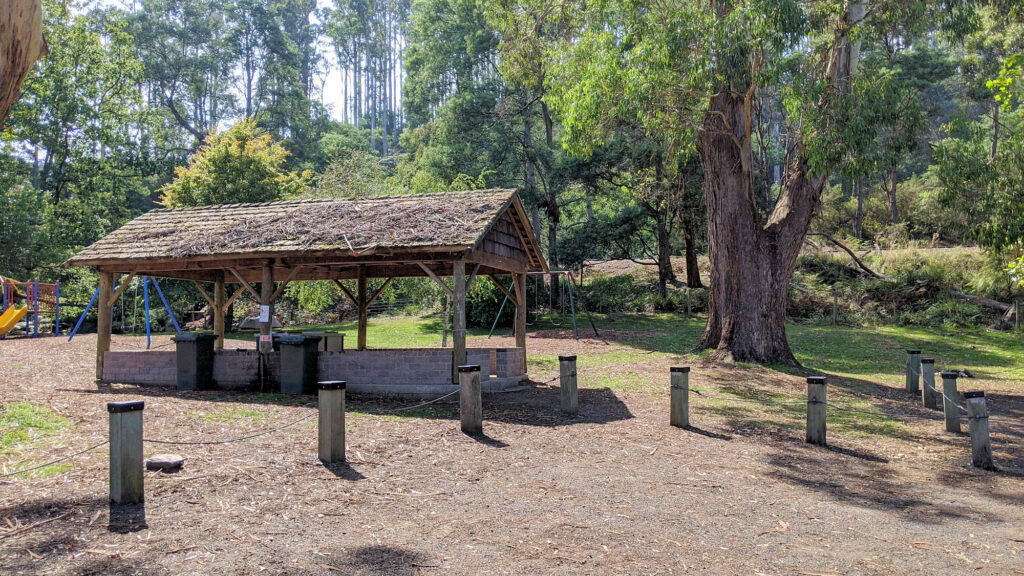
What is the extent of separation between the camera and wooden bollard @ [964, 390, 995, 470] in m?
7.68

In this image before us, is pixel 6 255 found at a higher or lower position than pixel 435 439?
higher

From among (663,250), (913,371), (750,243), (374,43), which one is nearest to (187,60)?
(374,43)

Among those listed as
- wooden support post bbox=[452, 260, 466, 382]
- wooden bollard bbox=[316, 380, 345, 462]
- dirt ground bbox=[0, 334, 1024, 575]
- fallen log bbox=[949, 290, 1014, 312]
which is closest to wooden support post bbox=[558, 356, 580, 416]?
dirt ground bbox=[0, 334, 1024, 575]

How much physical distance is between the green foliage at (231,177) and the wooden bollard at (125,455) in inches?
971

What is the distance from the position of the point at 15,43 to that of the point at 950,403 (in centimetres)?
1123

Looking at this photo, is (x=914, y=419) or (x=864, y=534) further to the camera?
(x=914, y=419)

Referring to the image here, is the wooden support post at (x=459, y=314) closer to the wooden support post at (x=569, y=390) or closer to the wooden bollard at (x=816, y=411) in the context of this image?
the wooden support post at (x=569, y=390)

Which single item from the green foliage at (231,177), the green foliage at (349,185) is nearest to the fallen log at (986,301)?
the green foliage at (349,185)

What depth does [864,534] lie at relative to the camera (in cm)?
544

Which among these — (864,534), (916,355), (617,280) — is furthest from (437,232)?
(617,280)

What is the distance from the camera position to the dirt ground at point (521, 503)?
4730mm

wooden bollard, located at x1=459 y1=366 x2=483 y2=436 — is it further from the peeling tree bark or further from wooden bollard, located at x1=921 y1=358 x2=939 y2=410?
wooden bollard, located at x1=921 y1=358 x2=939 y2=410

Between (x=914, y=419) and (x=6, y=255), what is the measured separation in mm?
32858

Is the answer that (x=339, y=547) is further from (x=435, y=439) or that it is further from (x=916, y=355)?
(x=916, y=355)
